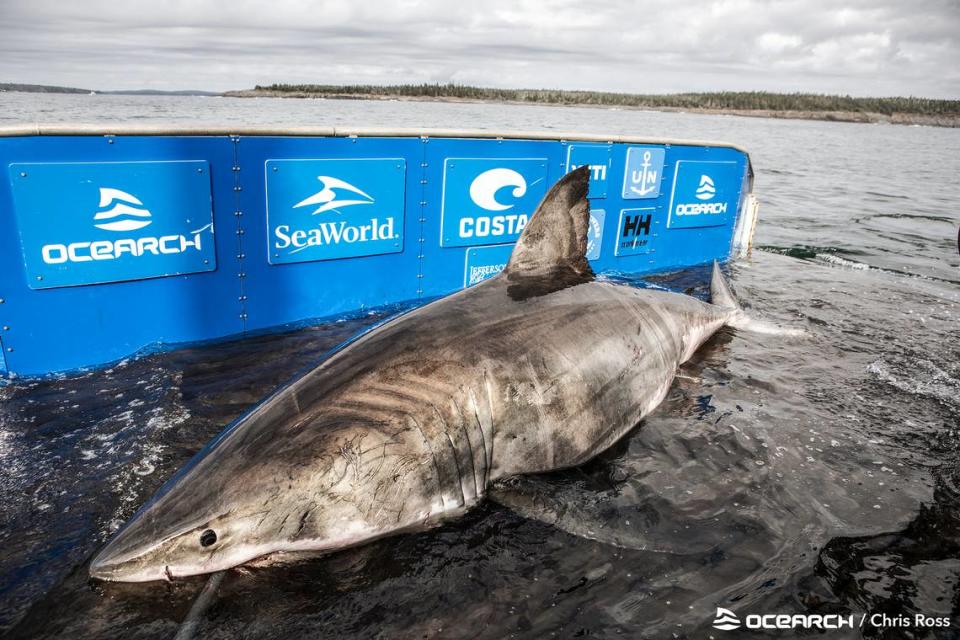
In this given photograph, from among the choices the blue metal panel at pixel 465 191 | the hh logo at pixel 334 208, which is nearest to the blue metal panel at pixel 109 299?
the hh logo at pixel 334 208

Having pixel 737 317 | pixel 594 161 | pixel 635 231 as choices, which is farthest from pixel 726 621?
pixel 635 231

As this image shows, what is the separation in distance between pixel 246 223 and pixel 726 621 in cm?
459

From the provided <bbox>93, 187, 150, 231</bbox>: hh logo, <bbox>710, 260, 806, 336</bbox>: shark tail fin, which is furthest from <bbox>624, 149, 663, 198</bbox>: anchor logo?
<bbox>93, 187, 150, 231</bbox>: hh logo

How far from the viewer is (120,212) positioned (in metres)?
4.61

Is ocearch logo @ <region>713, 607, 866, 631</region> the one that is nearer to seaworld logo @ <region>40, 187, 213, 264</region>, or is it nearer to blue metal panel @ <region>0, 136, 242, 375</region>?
blue metal panel @ <region>0, 136, 242, 375</region>

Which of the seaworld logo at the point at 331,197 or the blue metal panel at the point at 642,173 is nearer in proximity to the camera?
the seaworld logo at the point at 331,197

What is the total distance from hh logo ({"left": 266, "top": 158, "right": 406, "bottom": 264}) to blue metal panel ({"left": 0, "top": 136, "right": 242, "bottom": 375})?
0.42 metres

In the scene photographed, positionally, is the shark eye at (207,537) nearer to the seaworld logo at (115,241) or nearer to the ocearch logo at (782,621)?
the ocearch logo at (782,621)

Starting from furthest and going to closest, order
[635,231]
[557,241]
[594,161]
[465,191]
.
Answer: [635,231] → [594,161] → [465,191] → [557,241]

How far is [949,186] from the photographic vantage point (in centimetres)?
2434

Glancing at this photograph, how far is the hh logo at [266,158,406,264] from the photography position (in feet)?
17.9

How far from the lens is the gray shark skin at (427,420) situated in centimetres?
245

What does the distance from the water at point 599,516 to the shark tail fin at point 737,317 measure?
0.44m

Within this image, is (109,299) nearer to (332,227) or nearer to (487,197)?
(332,227)
